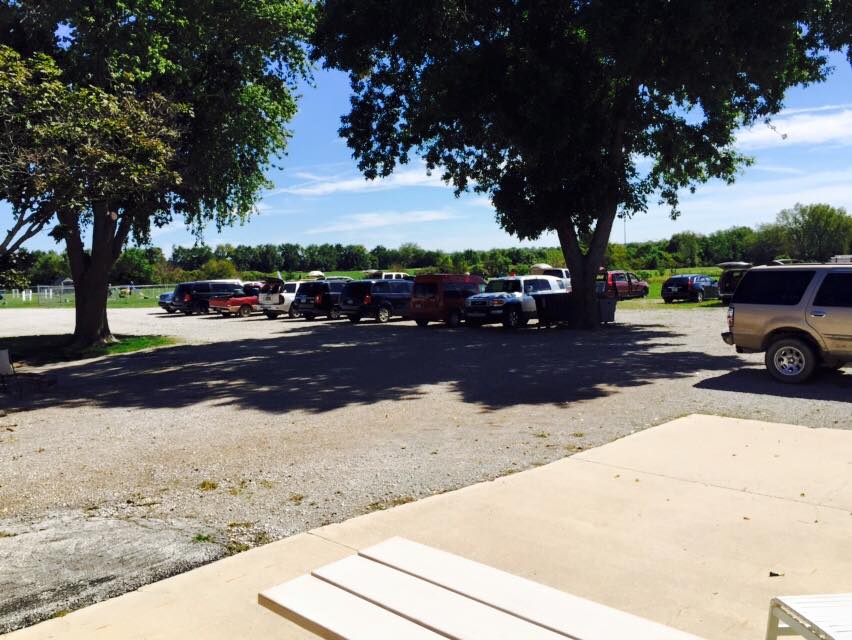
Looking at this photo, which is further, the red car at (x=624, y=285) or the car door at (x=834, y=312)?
the red car at (x=624, y=285)

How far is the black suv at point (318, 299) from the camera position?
30.2 m

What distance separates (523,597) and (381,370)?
37.3 feet

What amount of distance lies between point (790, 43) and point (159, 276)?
9710 cm

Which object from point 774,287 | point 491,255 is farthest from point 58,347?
point 491,255

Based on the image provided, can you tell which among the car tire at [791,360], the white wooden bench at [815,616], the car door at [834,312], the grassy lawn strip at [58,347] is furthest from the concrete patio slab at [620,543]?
the grassy lawn strip at [58,347]

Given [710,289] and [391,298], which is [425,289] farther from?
[710,289]

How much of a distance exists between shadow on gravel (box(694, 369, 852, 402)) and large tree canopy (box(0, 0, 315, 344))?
1178 cm

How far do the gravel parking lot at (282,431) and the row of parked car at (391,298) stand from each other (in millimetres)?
5630

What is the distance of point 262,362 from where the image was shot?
15.7 m

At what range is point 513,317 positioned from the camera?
74.6 feet

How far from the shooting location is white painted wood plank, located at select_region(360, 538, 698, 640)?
7.44 feet

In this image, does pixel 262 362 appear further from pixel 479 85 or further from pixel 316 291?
pixel 316 291

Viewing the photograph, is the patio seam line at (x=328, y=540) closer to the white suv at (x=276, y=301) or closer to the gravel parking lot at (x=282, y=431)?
the gravel parking lot at (x=282, y=431)

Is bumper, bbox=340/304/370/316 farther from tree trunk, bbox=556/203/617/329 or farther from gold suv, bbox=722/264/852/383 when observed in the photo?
gold suv, bbox=722/264/852/383
